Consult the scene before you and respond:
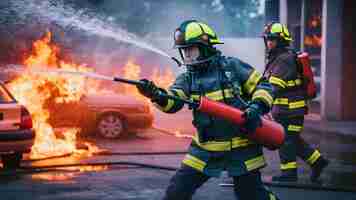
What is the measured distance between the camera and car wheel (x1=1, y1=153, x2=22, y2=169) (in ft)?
31.3

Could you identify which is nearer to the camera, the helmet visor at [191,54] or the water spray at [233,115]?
the water spray at [233,115]

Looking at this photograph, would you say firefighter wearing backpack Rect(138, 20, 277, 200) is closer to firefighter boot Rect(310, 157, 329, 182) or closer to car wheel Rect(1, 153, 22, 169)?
firefighter boot Rect(310, 157, 329, 182)

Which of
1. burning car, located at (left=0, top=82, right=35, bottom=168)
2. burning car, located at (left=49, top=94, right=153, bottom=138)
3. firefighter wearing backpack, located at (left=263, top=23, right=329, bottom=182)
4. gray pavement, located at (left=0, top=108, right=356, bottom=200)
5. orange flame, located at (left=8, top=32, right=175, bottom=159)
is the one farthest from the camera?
burning car, located at (left=49, top=94, right=153, bottom=138)

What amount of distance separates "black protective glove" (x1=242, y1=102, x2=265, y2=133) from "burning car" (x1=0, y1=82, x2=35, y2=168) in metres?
4.79

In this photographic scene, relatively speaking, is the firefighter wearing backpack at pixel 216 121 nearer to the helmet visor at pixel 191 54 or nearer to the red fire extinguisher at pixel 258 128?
the helmet visor at pixel 191 54

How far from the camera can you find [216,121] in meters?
5.48

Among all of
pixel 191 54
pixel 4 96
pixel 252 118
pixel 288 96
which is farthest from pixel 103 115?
pixel 252 118

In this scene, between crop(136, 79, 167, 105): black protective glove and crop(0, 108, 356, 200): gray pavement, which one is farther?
crop(0, 108, 356, 200): gray pavement

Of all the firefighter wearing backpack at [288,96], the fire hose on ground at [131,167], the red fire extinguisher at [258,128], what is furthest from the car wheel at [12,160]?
the red fire extinguisher at [258,128]

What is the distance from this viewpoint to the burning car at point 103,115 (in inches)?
541

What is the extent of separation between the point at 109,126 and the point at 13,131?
15.3 ft

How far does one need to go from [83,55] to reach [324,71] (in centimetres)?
866

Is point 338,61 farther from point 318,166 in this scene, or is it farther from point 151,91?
point 151,91

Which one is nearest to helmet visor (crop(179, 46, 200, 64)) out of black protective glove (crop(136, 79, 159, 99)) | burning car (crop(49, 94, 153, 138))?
black protective glove (crop(136, 79, 159, 99))
